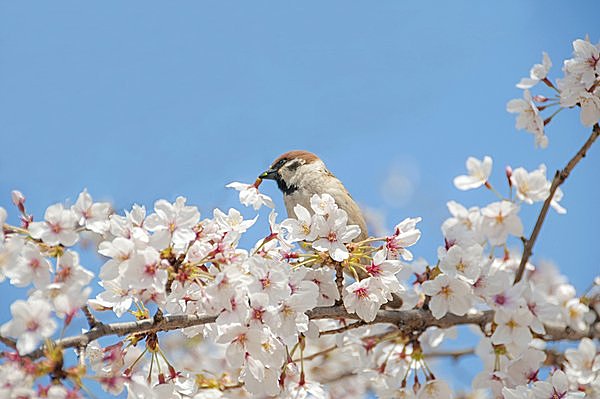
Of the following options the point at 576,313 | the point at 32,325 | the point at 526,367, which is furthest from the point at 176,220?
the point at 576,313

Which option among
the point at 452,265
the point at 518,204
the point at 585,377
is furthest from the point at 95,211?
the point at 585,377

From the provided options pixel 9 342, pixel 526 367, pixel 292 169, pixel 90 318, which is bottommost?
pixel 9 342

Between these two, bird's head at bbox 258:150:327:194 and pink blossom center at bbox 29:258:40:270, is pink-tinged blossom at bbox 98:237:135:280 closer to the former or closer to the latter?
pink blossom center at bbox 29:258:40:270

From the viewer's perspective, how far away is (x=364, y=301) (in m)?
2.16

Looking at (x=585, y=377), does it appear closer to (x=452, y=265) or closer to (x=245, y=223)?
(x=452, y=265)

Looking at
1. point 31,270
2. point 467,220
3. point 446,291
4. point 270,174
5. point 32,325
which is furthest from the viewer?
point 270,174

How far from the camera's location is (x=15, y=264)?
5.86 ft

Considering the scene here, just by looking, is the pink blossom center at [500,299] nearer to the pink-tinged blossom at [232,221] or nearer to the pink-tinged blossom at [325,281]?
the pink-tinged blossom at [325,281]

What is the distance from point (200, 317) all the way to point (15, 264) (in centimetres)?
50

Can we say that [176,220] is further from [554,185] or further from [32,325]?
[554,185]

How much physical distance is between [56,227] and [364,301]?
0.94 m

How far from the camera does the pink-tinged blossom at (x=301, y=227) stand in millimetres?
2090

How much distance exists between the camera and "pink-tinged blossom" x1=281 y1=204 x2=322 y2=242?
2090 mm

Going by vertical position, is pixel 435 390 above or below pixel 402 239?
below
